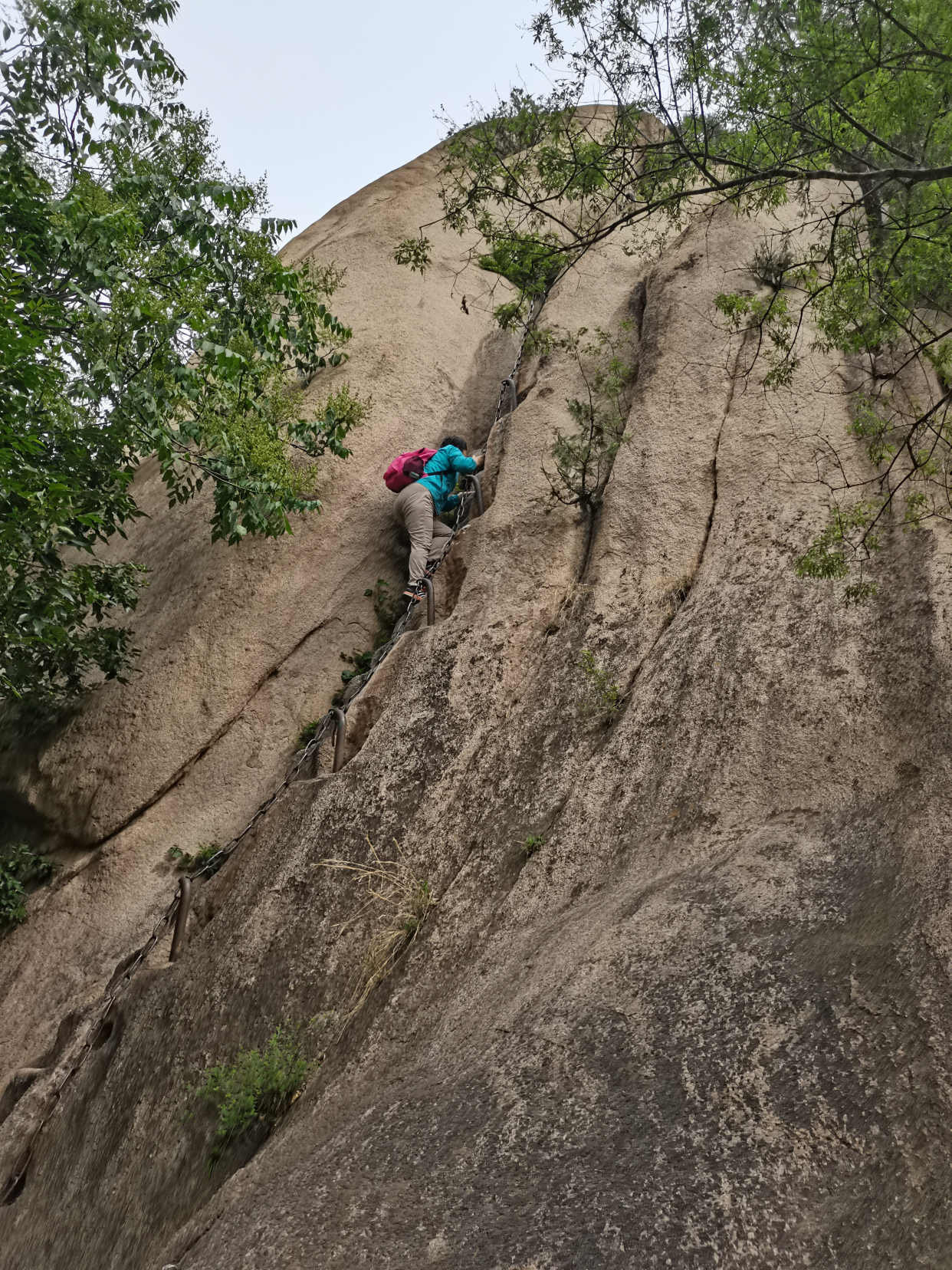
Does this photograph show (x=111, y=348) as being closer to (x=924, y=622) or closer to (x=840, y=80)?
(x=840, y=80)

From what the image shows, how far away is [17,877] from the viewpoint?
10.1 m

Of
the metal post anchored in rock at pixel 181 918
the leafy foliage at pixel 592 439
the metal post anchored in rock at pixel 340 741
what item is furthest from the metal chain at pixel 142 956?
the leafy foliage at pixel 592 439

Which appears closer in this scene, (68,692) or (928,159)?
(928,159)

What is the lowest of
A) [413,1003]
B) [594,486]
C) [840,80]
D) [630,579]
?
[413,1003]

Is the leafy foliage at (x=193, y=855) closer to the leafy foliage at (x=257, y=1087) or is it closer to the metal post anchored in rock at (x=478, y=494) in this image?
the leafy foliage at (x=257, y=1087)

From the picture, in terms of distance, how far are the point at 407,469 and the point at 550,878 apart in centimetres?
610

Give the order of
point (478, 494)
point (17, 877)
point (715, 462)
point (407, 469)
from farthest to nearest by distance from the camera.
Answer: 1. point (407, 469)
2. point (478, 494)
3. point (17, 877)
4. point (715, 462)

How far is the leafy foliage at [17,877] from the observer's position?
31.9 ft

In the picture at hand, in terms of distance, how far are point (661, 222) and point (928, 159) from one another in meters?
6.84

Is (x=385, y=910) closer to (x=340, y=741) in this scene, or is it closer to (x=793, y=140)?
(x=340, y=741)

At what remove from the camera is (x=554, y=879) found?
6098 millimetres

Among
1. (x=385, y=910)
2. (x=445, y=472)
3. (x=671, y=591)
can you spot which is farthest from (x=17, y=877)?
(x=671, y=591)

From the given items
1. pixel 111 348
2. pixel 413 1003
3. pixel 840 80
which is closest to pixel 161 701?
pixel 111 348

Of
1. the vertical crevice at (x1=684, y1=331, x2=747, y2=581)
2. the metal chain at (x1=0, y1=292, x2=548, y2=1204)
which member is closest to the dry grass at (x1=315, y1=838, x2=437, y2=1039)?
the metal chain at (x1=0, y1=292, x2=548, y2=1204)
